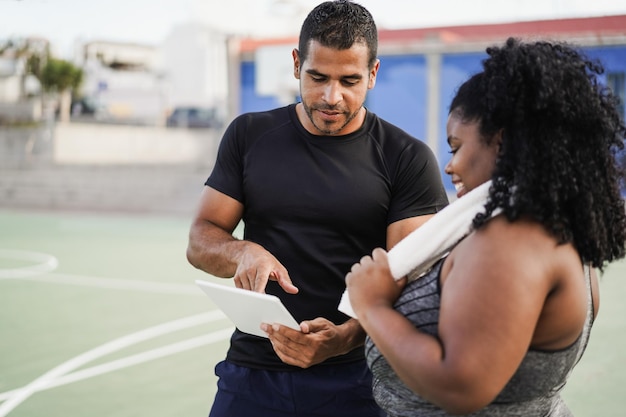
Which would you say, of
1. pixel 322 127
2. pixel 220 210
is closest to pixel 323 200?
pixel 322 127

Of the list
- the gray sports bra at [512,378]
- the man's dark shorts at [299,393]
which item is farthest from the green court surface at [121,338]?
the gray sports bra at [512,378]

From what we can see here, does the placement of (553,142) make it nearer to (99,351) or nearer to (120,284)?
(99,351)

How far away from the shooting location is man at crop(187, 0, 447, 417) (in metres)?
2.35

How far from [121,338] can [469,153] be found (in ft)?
16.6

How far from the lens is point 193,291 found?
7.88 metres

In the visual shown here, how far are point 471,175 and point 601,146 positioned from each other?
259 mm

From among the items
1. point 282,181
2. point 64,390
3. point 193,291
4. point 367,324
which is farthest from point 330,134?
point 193,291

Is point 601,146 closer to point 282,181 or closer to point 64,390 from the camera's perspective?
point 282,181

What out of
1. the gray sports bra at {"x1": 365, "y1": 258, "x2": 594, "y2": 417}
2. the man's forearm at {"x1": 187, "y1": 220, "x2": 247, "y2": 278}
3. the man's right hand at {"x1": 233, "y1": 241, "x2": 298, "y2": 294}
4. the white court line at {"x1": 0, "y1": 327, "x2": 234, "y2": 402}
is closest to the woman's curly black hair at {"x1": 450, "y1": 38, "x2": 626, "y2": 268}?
the gray sports bra at {"x1": 365, "y1": 258, "x2": 594, "y2": 417}

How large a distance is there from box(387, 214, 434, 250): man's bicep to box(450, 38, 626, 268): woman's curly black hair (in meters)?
0.82

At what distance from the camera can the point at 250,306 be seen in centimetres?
195

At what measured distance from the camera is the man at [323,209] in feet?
7.70

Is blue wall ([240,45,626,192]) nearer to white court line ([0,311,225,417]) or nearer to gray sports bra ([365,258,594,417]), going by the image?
white court line ([0,311,225,417])

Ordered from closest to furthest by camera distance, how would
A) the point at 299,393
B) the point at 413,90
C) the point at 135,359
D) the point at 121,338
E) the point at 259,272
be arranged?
the point at 259,272 < the point at 299,393 < the point at 135,359 < the point at 121,338 < the point at 413,90
